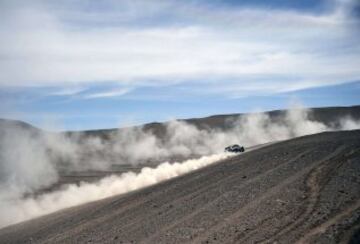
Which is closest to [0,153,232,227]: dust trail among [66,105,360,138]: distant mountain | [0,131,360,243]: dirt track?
[0,131,360,243]: dirt track

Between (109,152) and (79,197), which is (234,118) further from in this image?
(79,197)

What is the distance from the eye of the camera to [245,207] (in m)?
25.3

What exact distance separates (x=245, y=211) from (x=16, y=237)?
18.0 metres

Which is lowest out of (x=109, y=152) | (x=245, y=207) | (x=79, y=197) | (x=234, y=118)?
(x=79, y=197)

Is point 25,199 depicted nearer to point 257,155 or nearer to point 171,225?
point 257,155

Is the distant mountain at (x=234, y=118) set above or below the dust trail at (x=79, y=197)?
above

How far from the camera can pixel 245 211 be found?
24.5m

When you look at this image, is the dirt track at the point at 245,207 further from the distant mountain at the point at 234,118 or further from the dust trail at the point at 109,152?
the distant mountain at the point at 234,118

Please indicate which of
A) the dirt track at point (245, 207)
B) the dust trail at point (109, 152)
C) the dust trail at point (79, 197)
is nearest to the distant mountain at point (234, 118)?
the dust trail at point (109, 152)

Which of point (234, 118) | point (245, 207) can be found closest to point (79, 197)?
point (245, 207)

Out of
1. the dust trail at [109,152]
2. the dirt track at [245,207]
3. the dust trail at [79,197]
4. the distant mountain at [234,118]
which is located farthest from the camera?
the distant mountain at [234,118]

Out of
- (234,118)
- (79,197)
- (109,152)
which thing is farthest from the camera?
(234,118)

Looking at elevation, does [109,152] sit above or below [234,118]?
below

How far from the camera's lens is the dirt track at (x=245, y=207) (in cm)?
2069
